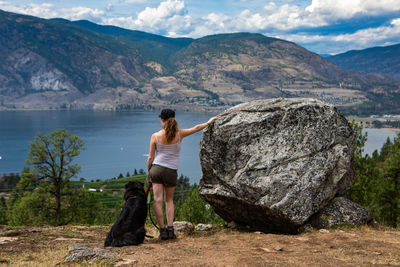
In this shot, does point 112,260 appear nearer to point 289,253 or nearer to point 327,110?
point 289,253

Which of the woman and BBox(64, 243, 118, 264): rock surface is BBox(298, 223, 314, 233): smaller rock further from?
BBox(64, 243, 118, 264): rock surface

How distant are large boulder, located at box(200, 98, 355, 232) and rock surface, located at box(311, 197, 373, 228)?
40cm

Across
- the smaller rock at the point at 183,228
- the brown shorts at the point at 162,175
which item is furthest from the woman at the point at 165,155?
the smaller rock at the point at 183,228

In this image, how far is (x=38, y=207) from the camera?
23.5 metres

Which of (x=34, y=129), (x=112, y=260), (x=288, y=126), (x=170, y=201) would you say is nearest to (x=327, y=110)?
(x=288, y=126)

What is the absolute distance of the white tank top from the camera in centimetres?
818

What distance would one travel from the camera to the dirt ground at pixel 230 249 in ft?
22.1

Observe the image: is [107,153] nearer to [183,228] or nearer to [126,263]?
[183,228]

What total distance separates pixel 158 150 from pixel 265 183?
3.32m

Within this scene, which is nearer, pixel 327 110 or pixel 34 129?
pixel 327 110

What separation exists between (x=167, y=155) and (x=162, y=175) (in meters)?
0.50

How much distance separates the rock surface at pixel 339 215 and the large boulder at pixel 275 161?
0.40 metres

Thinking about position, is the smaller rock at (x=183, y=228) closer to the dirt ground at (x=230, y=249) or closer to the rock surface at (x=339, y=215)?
the dirt ground at (x=230, y=249)

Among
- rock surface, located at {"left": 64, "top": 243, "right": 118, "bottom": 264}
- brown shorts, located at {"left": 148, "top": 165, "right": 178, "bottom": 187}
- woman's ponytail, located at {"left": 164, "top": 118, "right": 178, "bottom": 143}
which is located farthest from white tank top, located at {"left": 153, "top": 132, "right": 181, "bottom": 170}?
rock surface, located at {"left": 64, "top": 243, "right": 118, "bottom": 264}
